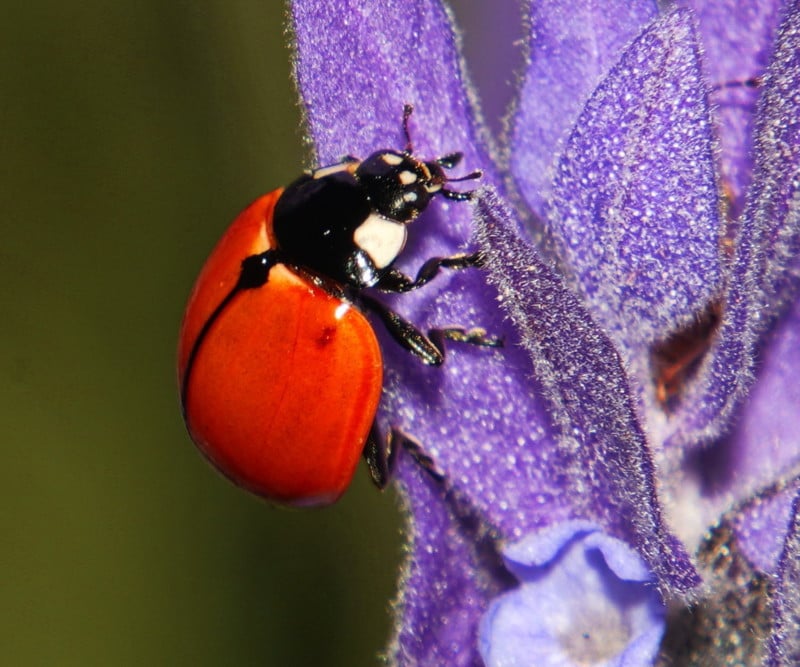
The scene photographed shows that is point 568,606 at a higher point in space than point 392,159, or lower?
lower

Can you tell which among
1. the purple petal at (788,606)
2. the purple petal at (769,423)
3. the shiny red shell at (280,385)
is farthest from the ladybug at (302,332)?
the purple petal at (788,606)

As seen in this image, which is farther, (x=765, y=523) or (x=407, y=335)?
(x=407, y=335)

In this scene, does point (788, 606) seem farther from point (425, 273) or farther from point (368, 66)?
point (368, 66)

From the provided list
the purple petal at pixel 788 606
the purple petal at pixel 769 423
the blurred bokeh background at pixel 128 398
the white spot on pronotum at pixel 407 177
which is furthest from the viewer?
the blurred bokeh background at pixel 128 398

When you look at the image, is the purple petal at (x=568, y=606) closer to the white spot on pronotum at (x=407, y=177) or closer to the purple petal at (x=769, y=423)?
the purple petal at (x=769, y=423)

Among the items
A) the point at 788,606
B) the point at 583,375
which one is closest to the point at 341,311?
the point at 583,375

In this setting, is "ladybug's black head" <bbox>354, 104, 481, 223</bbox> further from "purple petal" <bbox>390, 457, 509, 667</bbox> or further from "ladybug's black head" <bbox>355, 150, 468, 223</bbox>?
"purple petal" <bbox>390, 457, 509, 667</bbox>
